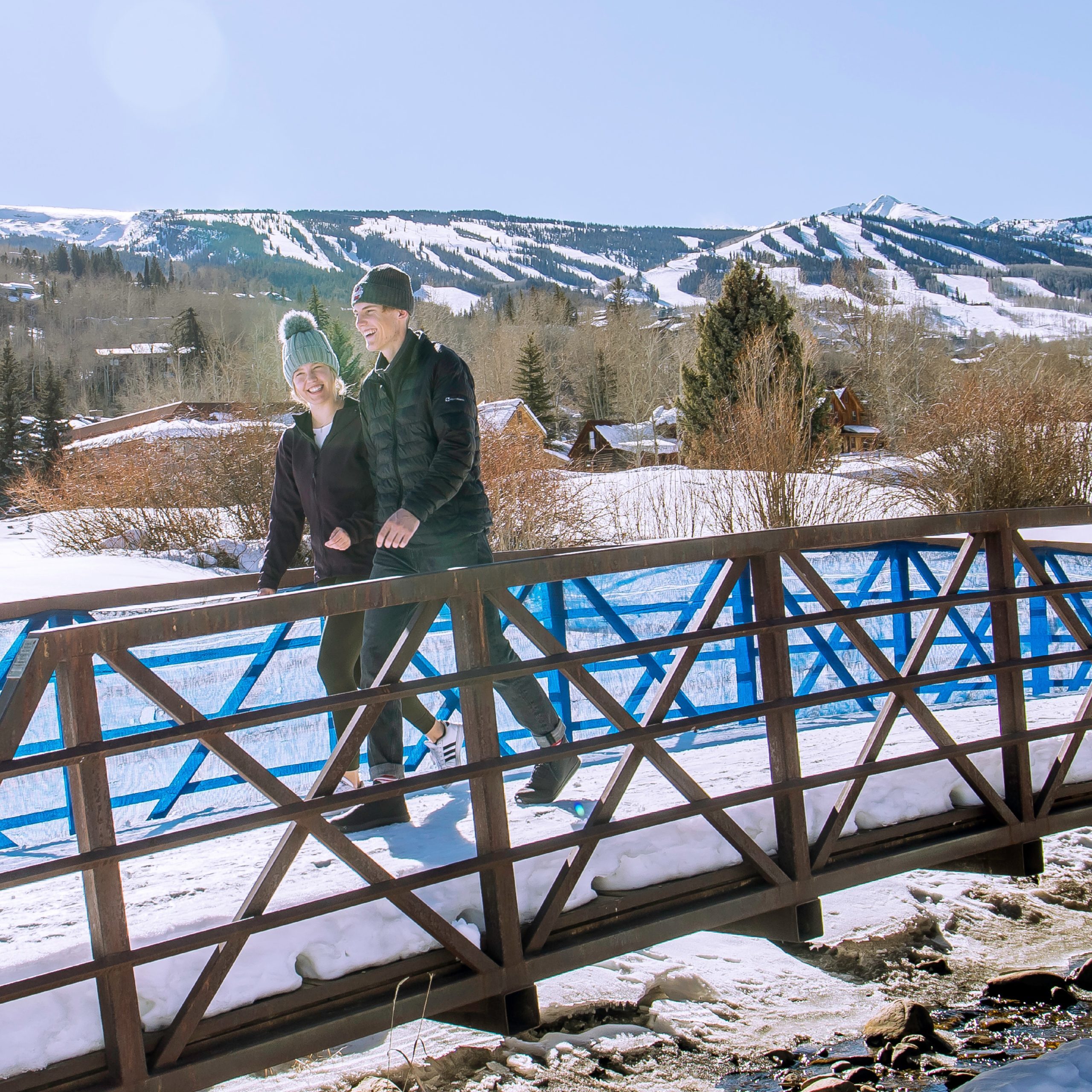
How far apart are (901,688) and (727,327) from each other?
89.2 ft

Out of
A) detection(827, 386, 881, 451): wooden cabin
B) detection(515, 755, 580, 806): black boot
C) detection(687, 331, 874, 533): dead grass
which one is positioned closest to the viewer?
detection(515, 755, 580, 806): black boot

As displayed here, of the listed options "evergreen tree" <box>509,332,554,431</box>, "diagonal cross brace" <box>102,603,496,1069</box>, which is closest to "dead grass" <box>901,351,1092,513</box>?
"diagonal cross brace" <box>102,603,496,1069</box>

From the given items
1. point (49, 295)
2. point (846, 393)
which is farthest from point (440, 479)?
point (49, 295)

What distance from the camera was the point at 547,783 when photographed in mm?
3662

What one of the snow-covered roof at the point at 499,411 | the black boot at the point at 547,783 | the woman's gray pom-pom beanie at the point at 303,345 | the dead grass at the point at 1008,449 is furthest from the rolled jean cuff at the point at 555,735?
the snow-covered roof at the point at 499,411

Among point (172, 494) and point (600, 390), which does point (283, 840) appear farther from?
point (600, 390)

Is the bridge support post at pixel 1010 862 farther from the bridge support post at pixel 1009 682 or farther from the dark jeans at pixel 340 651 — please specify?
the dark jeans at pixel 340 651

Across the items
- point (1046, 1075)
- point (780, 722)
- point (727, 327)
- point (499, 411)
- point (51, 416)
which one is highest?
point (51, 416)

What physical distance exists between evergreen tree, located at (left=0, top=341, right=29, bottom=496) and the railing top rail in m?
48.4

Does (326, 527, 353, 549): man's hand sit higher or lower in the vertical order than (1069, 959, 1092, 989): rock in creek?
higher

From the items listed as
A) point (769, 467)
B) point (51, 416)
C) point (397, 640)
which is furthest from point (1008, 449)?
point (51, 416)

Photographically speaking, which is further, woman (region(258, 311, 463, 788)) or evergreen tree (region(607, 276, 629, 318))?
evergreen tree (region(607, 276, 629, 318))

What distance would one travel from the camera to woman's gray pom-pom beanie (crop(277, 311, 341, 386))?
355 cm

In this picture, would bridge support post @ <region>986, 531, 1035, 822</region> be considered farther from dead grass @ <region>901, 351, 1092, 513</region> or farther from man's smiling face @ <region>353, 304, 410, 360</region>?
dead grass @ <region>901, 351, 1092, 513</region>
